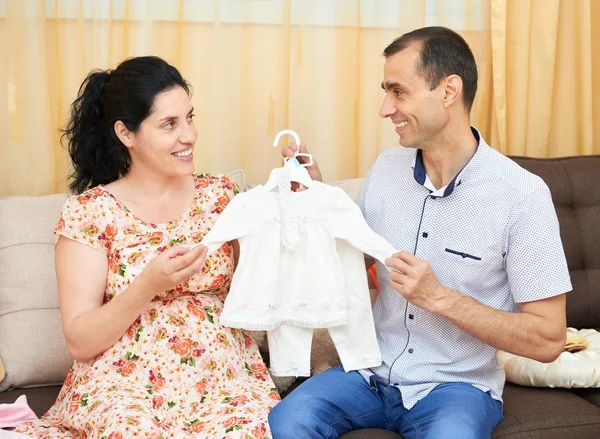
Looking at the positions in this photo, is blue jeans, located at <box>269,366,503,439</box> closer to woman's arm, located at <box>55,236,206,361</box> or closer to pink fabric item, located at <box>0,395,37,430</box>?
woman's arm, located at <box>55,236,206,361</box>

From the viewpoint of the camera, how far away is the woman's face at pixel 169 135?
207 centimetres

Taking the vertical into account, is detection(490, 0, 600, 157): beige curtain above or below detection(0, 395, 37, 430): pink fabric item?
above

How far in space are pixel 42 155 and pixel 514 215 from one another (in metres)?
1.63

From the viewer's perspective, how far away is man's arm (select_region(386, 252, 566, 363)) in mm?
1811

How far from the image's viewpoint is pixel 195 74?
281 cm

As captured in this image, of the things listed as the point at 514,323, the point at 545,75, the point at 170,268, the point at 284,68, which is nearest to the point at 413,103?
the point at 514,323

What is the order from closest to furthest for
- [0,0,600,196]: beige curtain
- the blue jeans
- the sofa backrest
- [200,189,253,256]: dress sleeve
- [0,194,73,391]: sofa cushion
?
the blue jeans < [200,189,253,256]: dress sleeve < [0,194,73,391]: sofa cushion < the sofa backrest < [0,0,600,196]: beige curtain

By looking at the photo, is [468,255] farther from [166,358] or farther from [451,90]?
[166,358]

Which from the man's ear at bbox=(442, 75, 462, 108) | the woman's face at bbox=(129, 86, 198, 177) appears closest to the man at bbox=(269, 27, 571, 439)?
the man's ear at bbox=(442, 75, 462, 108)

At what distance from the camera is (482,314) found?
183 cm

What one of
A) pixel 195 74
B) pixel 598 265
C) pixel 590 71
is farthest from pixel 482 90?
pixel 195 74

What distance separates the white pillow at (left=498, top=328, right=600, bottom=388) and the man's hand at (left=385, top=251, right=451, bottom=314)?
0.49m

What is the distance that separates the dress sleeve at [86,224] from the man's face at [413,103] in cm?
76

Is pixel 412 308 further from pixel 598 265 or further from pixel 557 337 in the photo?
pixel 598 265
